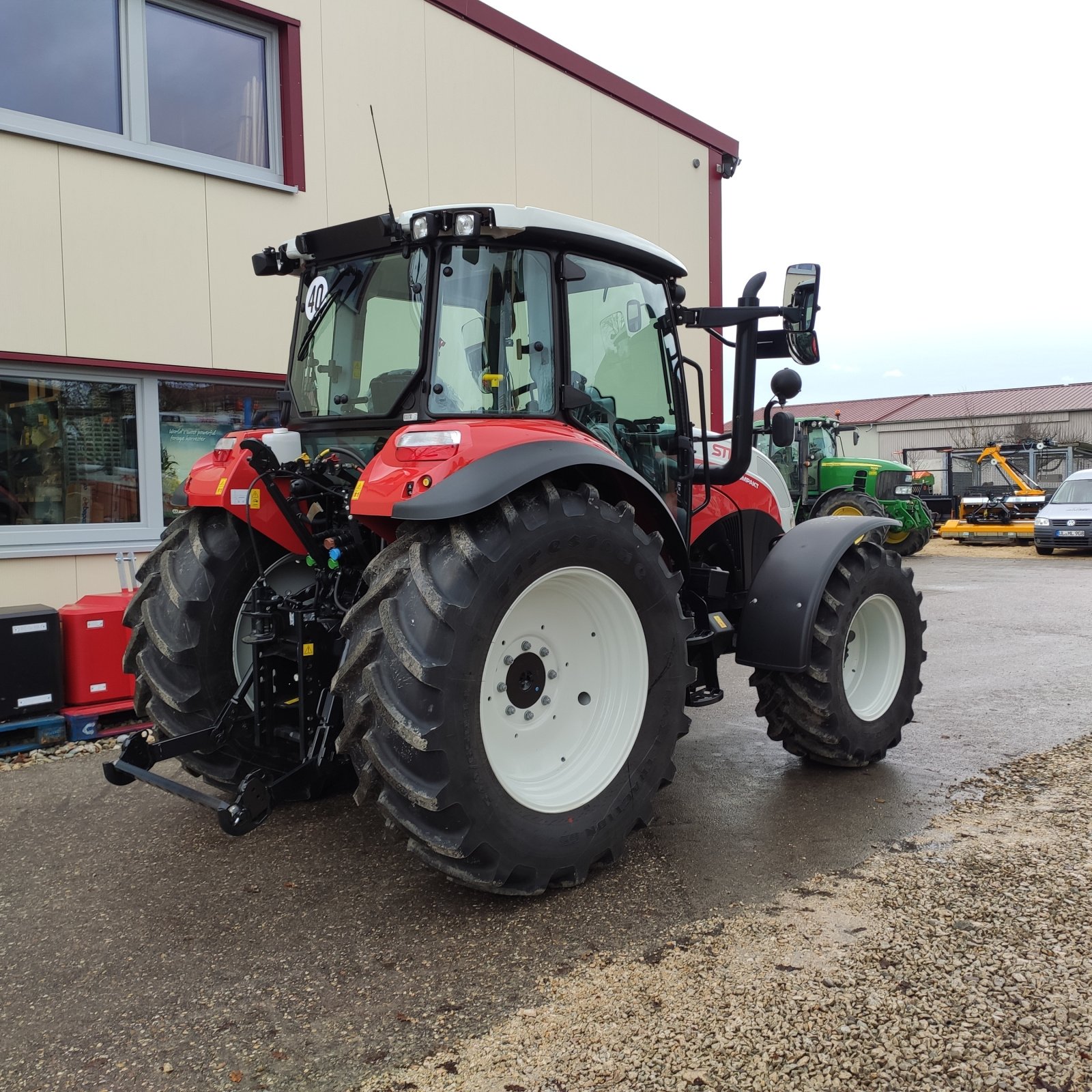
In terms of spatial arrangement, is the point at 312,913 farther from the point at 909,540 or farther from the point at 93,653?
the point at 909,540

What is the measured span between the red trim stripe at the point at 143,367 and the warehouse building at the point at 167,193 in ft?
0.05

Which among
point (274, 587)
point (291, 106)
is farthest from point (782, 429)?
point (291, 106)

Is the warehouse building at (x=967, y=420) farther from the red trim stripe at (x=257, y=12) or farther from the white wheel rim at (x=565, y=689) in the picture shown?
the white wheel rim at (x=565, y=689)

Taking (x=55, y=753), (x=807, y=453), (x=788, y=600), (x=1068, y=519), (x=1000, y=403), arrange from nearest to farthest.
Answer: (x=788, y=600)
(x=55, y=753)
(x=807, y=453)
(x=1068, y=519)
(x=1000, y=403)

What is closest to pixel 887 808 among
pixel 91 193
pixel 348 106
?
pixel 91 193

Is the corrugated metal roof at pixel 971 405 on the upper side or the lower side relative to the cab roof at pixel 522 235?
upper

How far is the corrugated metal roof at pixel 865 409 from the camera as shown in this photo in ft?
171

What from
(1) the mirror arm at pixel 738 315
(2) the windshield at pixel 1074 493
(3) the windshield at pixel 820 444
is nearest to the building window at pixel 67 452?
(1) the mirror arm at pixel 738 315

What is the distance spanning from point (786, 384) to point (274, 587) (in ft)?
7.77

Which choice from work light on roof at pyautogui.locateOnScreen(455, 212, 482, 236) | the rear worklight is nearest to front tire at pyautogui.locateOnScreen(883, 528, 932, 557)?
work light on roof at pyautogui.locateOnScreen(455, 212, 482, 236)

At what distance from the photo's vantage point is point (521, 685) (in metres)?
3.46

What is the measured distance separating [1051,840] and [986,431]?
47174 mm

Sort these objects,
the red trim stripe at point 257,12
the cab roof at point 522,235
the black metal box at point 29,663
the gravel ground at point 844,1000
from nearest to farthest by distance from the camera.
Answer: the gravel ground at point 844,1000, the cab roof at point 522,235, the black metal box at point 29,663, the red trim stripe at point 257,12

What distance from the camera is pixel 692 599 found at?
4473 millimetres
